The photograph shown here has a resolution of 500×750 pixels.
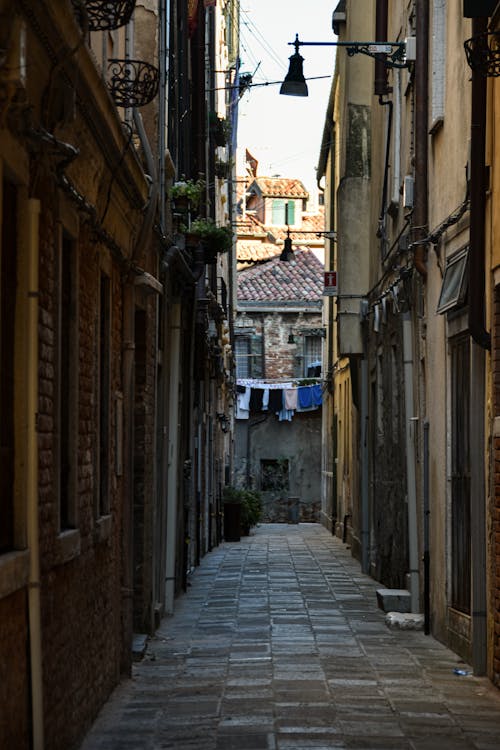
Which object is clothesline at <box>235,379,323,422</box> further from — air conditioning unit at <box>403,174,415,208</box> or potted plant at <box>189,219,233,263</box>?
air conditioning unit at <box>403,174,415,208</box>

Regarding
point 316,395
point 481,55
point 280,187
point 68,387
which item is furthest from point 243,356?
point 68,387

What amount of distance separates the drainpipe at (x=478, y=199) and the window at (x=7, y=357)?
4.99 m

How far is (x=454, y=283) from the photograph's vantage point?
12250 mm

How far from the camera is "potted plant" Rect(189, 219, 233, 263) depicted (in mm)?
17703

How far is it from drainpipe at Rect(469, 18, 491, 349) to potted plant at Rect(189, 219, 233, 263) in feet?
23.5

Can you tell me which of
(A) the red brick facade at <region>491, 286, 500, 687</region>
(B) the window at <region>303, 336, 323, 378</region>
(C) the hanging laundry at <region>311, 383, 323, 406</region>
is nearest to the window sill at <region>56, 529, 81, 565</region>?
(A) the red brick facade at <region>491, 286, 500, 687</region>

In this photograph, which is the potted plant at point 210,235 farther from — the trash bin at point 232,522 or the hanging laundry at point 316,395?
the hanging laundry at point 316,395

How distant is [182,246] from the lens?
17.2 m

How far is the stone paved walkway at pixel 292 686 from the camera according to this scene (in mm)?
8688

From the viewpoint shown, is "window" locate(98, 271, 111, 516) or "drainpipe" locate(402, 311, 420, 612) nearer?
"window" locate(98, 271, 111, 516)

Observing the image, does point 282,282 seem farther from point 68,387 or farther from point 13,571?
point 13,571

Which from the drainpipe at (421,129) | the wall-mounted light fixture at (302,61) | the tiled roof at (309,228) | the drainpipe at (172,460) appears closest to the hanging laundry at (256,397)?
the tiled roof at (309,228)

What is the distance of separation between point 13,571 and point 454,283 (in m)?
6.82

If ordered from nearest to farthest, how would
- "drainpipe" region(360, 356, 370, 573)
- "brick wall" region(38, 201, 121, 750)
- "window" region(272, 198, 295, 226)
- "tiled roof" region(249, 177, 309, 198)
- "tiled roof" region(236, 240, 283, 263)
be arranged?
"brick wall" region(38, 201, 121, 750)
"drainpipe" region(360, 356, 370, 573)
"tiled roof" region(236, 240, 283, 263)
"tiled roof" region(249, 177, 309, 198)
"window" region(272, 198, 295, 226)
